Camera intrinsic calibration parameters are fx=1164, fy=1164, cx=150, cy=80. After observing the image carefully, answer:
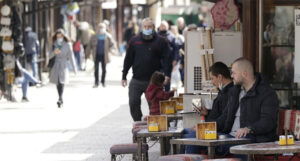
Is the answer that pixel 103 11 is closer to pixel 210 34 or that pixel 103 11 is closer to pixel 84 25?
pixel 84 25

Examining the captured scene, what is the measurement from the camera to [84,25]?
47.9 metres

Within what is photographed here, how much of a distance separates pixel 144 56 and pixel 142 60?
0.07 metres

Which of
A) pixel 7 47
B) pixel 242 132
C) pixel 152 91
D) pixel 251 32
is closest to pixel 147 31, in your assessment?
pixel 152 91

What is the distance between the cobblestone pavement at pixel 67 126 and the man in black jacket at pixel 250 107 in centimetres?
328

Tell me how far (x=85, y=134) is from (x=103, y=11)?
42.5 metres

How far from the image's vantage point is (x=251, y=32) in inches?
562

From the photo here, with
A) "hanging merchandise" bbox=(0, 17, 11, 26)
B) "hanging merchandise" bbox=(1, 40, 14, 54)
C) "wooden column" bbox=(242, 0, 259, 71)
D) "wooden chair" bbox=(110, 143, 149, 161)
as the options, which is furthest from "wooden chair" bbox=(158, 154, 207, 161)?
"hanging merchandise" bbox=(0, 17, 11, 26)

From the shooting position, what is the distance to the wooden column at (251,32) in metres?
14.2

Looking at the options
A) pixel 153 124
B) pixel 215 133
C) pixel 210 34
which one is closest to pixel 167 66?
pixel 210 34

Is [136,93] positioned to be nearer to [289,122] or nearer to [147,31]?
[147,31]

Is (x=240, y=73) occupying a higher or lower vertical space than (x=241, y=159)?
higher

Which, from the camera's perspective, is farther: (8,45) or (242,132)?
(8,45)

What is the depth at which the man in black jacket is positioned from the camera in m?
11.7

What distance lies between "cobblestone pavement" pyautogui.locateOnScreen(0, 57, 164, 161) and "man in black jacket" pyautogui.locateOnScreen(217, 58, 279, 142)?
3.28 metres
